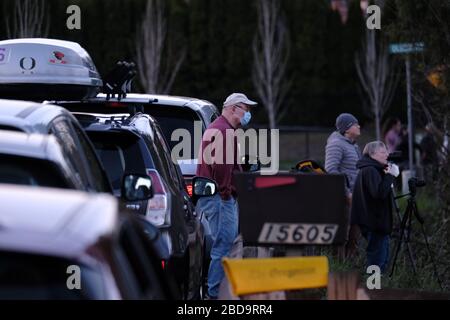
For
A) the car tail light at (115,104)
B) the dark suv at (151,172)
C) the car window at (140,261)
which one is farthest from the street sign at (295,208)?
the car tail light at (115,104)

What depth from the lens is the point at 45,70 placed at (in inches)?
440

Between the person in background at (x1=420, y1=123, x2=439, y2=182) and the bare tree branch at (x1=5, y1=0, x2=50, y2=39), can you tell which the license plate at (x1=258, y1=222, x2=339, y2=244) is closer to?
the person in background at (x1=420, y1=123, x2=439, y2=182)

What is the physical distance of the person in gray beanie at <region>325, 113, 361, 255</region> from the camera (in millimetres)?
14445

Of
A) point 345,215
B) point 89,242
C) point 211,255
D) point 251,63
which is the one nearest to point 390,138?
point 251,63

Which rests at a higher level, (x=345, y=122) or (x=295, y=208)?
(x=345, y=122)

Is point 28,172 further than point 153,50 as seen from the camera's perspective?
No

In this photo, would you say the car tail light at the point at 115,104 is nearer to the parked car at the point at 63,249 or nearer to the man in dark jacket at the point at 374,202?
the man in dark jacket at the point at 374,202

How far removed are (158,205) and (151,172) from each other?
325 mm

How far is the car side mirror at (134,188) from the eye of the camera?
8078 millimetres

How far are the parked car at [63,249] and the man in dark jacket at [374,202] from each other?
8.45 m

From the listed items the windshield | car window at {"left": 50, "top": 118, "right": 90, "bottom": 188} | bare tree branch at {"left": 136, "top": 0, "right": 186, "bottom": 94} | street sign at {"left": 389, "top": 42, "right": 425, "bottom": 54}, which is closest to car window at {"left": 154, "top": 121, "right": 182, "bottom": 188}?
car window at {"left": 50, "top": 118, "right": 90, "bottom": 188}

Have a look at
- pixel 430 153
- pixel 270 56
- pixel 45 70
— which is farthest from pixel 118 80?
pixel 270 56

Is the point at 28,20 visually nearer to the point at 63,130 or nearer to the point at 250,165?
the point at 250,165

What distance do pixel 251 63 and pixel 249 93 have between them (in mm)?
1029
